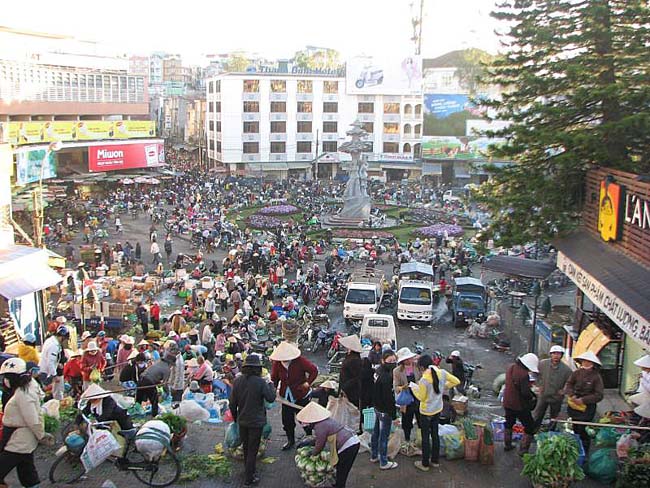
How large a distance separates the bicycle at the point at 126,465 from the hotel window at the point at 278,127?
59.6 metres

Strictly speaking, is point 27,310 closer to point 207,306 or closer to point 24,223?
point 207,306

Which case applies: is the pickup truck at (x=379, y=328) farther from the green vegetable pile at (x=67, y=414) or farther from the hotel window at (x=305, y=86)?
the hotel window at (x=305, y=86)

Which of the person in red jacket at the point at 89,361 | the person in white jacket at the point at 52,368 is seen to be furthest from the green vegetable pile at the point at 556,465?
the person in white jacket at the point at 52,368

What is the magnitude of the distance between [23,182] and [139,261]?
12.7m

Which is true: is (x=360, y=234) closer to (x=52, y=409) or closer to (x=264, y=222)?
(x=264, y=222)

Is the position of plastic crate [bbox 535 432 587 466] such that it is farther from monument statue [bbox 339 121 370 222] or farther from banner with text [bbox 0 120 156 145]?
banner with text [bbox 0 120 156 145]

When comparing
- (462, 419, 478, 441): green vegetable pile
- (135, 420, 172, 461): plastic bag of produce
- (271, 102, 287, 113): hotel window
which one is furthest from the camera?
(271, 102, 287, 113): hotel window

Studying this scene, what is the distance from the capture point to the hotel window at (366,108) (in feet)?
221

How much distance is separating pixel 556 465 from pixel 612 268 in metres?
5.07

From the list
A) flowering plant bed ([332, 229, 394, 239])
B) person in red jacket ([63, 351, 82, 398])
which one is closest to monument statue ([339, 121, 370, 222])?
flowering plant bed ([332, 229, 394, 239])

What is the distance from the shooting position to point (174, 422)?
8719 millimetres

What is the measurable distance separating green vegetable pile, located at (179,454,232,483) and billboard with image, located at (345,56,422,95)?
199ft

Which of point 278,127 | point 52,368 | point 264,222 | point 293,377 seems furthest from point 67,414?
point 278,127

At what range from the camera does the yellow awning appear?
12.5 metres
